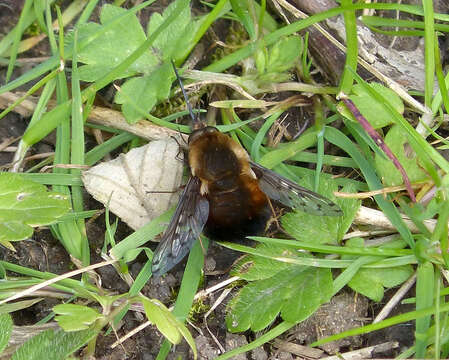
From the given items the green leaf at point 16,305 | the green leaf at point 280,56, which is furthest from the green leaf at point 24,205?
the green leaf at point 280,56

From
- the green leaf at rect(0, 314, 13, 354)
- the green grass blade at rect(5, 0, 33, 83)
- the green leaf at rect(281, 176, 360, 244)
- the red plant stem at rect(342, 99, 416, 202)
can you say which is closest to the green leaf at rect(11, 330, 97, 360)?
the green leaf at rect(0, 314, 13, 354)

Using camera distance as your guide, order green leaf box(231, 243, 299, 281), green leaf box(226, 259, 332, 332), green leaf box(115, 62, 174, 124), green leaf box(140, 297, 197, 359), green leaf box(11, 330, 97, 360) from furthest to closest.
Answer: green leaf box(115, 62, 174, 124), green leaf box(231, 243, 299, 281), green leaf box(226, 259, 332, 332), green leaf box(11, 330, 97, 360), green leaf box(140, 297, 197, 359)

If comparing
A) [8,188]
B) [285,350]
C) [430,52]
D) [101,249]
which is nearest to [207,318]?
[285,350]

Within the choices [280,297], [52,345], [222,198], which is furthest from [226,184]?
[52,345]

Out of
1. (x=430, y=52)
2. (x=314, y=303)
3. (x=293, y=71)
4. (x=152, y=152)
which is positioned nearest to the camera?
(x=314, y=303)

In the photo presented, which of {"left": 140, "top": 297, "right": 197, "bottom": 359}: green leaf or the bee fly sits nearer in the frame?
{"left": 140, "top": 297, "right": 197, "bottom": 359}: green leaf

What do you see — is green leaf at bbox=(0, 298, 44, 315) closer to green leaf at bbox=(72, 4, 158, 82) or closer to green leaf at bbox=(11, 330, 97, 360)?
green leaf at bbox=(11, 330, 97, 360)

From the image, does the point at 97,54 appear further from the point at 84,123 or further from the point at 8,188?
the point at 8,188
